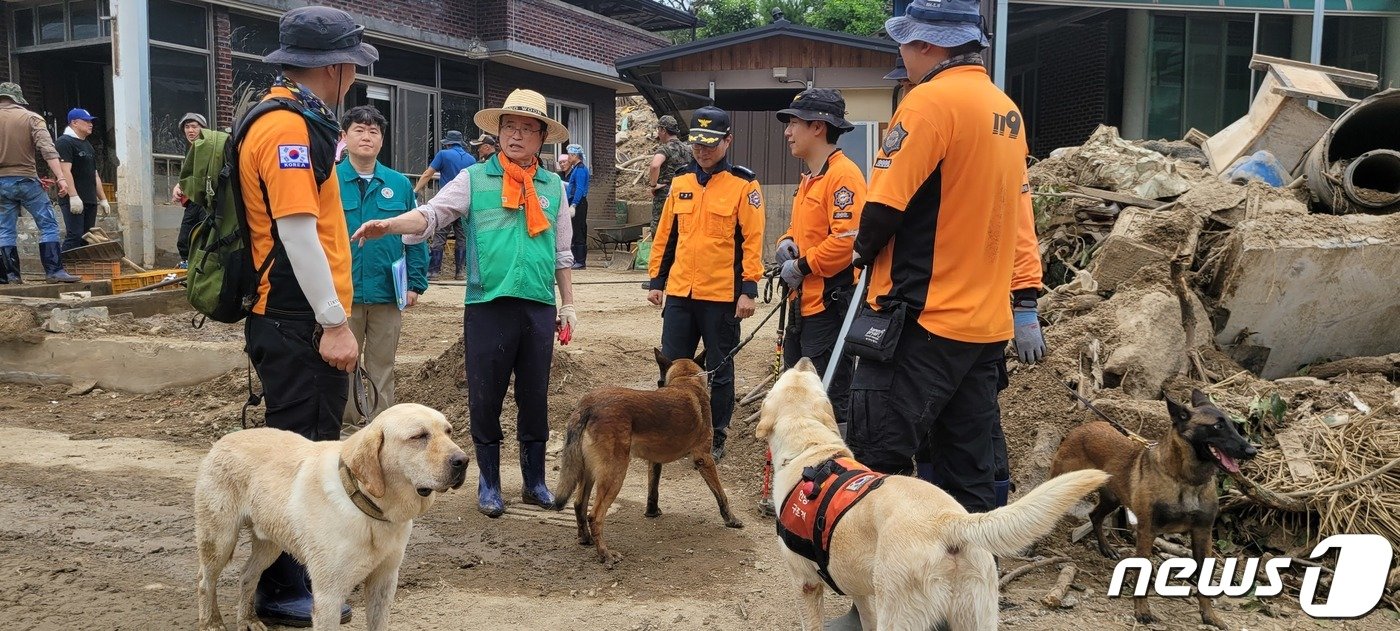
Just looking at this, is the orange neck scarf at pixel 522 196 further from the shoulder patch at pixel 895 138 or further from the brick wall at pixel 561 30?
the brick wall at pixel 561 30

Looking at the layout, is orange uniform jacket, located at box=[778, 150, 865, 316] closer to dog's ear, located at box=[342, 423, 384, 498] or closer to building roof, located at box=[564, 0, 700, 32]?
dog's ear, located at box=[342, 423, 384, 498]

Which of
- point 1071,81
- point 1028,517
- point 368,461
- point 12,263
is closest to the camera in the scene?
point 1028,517

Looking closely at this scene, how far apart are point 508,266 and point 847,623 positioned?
94.6 inches

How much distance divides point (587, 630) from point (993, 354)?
1.90m

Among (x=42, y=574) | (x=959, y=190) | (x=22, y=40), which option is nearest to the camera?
(x=959, y=190)

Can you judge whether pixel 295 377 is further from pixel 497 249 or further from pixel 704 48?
pixel 704 48

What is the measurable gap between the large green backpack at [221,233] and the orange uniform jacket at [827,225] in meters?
2.78

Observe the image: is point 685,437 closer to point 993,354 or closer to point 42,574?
point 993,354

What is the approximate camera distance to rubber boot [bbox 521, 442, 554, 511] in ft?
17.7

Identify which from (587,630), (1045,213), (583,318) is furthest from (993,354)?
(583,318)

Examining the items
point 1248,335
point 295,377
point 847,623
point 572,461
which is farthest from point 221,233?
point 1248,335

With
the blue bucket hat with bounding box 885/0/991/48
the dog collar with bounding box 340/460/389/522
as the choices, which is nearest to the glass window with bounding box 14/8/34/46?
the dog collar with bounding box 340/460/389/522

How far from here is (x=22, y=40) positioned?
1413cm

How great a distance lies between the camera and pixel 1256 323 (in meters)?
6.73
